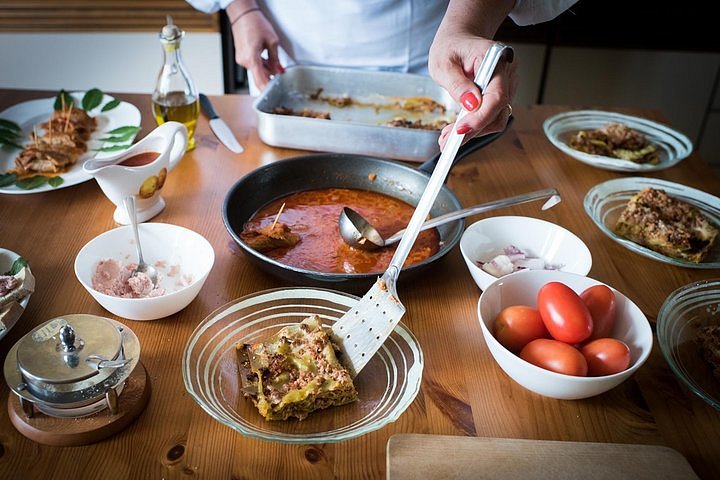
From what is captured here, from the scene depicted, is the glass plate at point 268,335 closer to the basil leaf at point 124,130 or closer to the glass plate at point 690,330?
the glass plate at point 690,330

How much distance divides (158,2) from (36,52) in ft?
2.24

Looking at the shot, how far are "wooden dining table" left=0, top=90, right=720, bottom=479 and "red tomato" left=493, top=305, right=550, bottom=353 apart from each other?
6 cm

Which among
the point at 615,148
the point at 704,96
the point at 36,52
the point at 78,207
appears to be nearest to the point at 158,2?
the point at 36,52

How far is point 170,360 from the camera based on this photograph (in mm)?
1043

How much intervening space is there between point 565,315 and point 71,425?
29.3 inches

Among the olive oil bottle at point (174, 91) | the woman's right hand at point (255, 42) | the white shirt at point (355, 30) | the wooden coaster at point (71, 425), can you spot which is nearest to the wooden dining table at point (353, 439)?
the wooden coaster at point (71, 425)

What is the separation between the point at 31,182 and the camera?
146 cm

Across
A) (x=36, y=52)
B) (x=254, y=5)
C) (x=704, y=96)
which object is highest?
(x=254, y=5)

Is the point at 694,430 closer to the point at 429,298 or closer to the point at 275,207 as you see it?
the point at 429,298

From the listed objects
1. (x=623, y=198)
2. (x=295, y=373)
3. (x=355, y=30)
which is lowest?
(x=623, y=198)

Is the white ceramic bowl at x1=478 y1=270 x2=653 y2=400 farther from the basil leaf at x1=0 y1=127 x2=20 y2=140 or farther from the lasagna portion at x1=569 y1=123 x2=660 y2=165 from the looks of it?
the basil leaf at x1=0 y1=127 x2=20 y2=140

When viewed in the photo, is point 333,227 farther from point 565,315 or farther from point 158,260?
point 565,315

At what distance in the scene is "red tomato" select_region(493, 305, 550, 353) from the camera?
1031 mm

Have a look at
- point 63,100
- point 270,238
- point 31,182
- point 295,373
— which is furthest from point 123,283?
point 63,100
